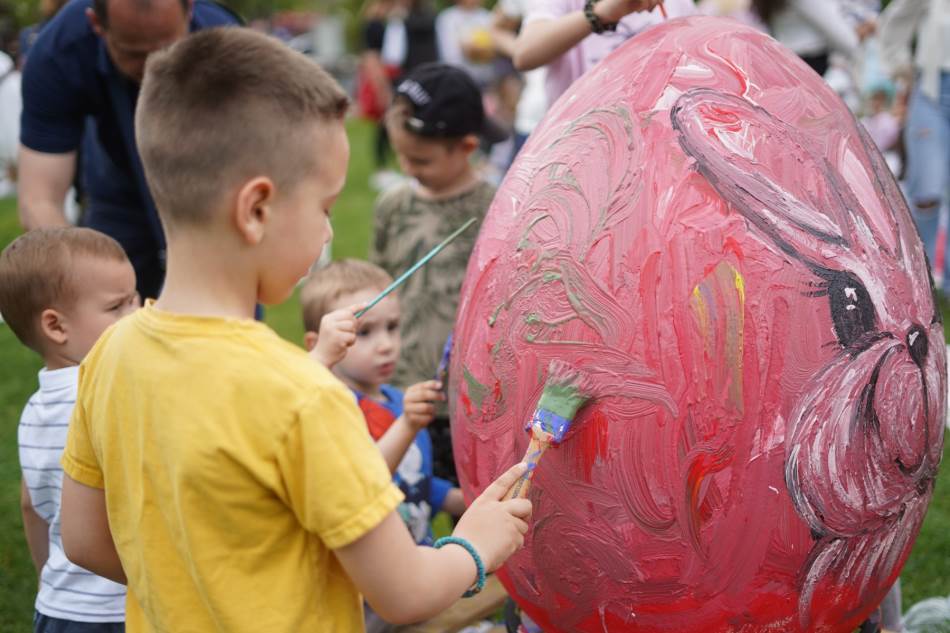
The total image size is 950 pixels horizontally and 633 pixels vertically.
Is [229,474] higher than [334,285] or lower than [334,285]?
higher

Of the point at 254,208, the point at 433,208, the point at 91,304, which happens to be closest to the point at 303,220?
the point at 254,208

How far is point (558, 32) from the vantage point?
2.70m

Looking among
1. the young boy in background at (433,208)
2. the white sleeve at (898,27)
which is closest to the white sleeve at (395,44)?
the white sleeve at (898,27)

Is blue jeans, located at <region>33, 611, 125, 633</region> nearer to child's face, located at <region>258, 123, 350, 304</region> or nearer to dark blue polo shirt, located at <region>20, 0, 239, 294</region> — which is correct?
child's face, located at <region>258, 123, 350, 304</region>

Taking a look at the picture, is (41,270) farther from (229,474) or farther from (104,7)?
(229,474)

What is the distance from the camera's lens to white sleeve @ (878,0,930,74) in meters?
6.02

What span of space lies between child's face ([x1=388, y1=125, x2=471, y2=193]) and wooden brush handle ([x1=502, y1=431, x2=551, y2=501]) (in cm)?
160

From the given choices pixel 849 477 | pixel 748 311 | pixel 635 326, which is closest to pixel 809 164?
pixel 748 311

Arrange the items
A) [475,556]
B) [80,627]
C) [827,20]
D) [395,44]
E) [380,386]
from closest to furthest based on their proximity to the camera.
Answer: [475,556] → [80,627] → [380,386] → [827,20] → [395,44]

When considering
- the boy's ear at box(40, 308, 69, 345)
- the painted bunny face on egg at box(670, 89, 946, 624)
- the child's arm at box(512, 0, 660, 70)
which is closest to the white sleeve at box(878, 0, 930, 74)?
the child's arm at box(512, 0, 660, 70)

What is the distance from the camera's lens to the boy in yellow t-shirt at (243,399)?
1.40 meters

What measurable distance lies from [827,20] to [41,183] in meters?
2.99

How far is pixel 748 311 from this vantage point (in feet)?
6.00

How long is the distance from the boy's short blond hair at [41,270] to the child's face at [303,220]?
984mm
